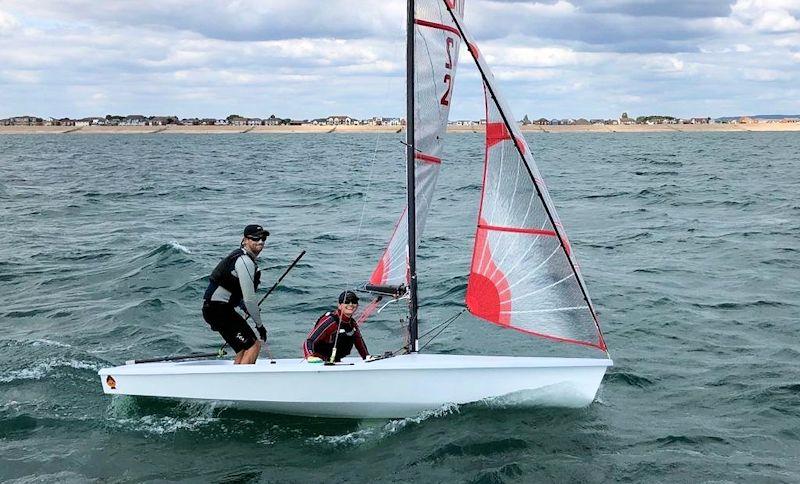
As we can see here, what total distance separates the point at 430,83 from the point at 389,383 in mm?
3235

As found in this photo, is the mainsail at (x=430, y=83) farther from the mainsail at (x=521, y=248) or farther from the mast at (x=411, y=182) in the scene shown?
the mainsail at (x=521, y=248)

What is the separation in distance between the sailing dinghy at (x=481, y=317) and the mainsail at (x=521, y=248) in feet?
0.03

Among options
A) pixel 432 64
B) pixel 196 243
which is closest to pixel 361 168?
pixel 196 243

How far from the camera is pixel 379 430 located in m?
8.22

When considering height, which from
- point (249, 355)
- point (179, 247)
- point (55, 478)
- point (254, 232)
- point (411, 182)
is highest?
point (411, 182)

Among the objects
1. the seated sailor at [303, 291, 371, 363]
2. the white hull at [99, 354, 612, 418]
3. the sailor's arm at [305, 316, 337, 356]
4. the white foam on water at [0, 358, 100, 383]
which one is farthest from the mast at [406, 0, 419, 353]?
the white foam on water at [0, 358, 100, 383]

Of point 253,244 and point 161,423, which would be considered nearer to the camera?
point 253,244

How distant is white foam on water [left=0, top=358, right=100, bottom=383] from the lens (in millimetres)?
9867

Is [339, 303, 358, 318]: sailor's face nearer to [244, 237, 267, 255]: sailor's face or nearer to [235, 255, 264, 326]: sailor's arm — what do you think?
[235, 255, 264, 326]: sailor's arm

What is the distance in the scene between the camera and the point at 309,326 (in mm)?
12500

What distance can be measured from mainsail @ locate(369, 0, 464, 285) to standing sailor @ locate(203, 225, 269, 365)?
1.80m

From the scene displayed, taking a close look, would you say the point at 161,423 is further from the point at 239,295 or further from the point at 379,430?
the point at 379,430

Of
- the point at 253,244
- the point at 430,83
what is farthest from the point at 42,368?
the point at 430,83

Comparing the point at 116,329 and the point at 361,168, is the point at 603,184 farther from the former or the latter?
the point at 116,329
